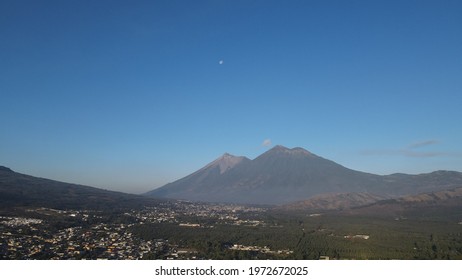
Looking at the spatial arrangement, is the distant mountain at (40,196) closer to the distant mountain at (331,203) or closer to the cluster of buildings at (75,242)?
Answer: the cluster of buildings at (75,242)

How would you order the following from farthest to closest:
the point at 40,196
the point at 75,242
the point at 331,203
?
the point at 331,203 → the point at 40,196 → the point at 75,242

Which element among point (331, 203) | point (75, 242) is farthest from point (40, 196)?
point (331, 203)

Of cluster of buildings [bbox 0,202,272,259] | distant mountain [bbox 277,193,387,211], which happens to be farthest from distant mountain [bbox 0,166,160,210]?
distant mountain [bbox 277,193,387,211]

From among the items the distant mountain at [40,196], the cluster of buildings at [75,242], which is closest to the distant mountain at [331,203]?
the distant mountain at [40,196]

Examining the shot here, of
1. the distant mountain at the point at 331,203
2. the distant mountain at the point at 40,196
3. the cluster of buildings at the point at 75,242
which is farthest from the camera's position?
the distant mountain at the point at 331,203

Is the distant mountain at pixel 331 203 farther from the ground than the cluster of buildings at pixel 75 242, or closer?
farther from the ground

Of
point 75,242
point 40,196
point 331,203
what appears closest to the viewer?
point 75,242

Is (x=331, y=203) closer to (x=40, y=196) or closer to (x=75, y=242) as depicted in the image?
(x=40, y=196)
